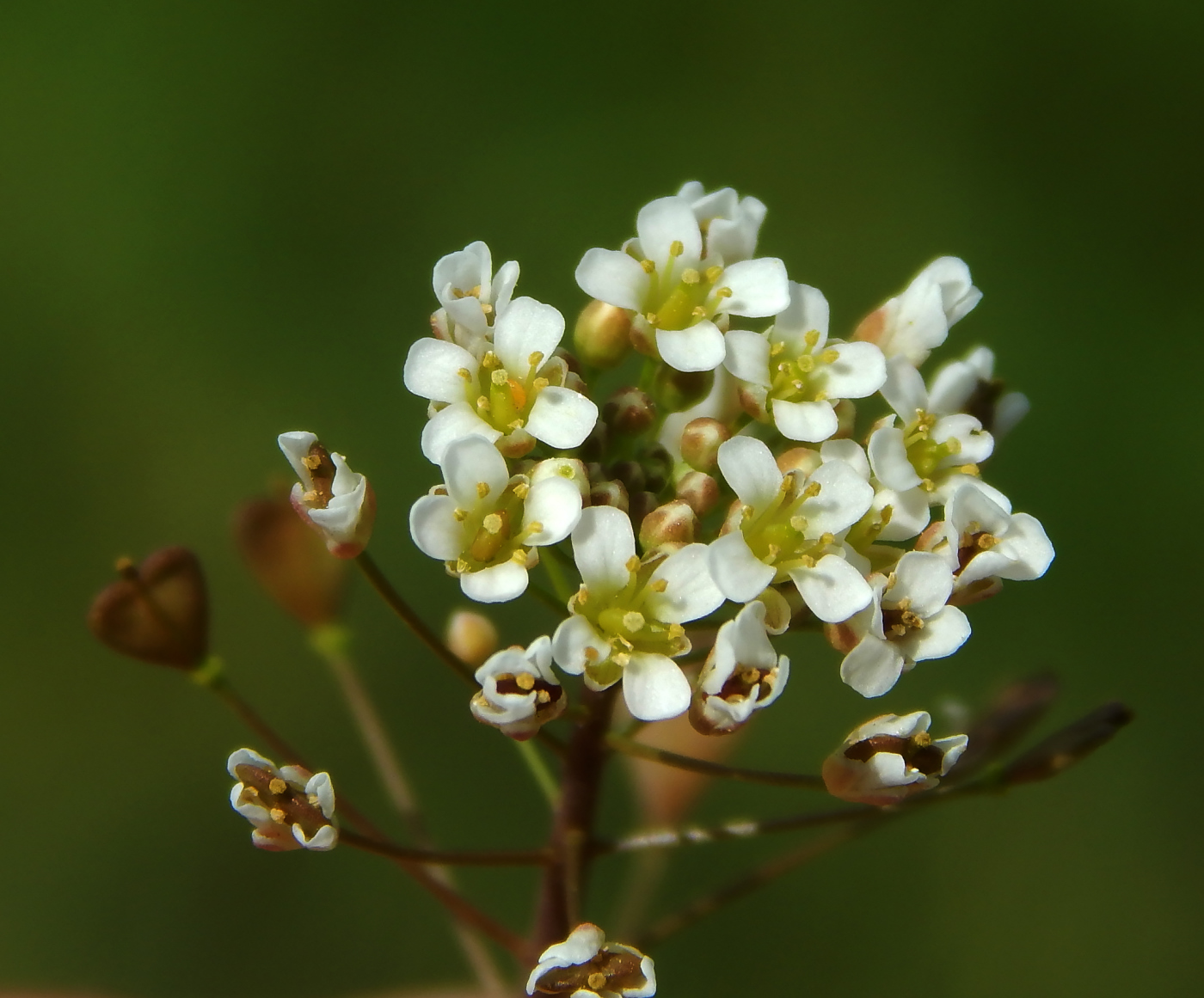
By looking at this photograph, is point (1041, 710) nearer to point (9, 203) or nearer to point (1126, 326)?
point (1126, 326)

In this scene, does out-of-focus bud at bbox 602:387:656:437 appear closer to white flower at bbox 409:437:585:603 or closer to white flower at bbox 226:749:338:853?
white flower at bbox 409:437:585:603

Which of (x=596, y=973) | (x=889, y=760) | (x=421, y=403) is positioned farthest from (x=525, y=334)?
(x=421, y=403)

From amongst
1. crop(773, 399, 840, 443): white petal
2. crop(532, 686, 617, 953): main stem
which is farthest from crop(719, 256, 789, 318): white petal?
crop(532, 686, 617, 953): main stem

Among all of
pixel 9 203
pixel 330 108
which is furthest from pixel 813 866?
pixel 9 203

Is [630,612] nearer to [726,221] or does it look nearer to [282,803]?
[282,803]

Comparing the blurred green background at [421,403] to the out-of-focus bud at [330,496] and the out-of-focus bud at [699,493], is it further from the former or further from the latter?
the out-of-focus bud at [330,496]

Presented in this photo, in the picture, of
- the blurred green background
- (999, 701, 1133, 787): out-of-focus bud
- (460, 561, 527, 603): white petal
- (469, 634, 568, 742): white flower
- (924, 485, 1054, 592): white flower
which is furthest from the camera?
the blurred green background

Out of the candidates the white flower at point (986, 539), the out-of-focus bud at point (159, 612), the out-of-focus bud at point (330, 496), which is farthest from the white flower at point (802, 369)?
the out-of-focus bud at point (159, 612)
